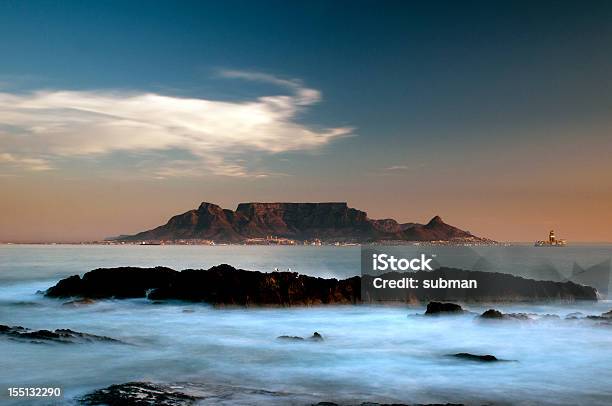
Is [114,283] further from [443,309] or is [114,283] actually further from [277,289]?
[443,309]

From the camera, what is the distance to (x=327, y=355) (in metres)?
21.5

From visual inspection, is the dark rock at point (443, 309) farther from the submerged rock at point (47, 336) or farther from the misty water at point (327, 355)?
the submerged rock at point (47, 336)

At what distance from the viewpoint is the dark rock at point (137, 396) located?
1353 cm

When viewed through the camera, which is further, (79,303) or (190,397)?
(79,303)

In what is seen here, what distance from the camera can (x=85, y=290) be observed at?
38.3m

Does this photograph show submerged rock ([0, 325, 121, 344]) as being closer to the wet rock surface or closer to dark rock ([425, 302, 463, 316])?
the wet rock surface

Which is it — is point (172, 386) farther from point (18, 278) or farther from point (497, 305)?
point (18, 278)

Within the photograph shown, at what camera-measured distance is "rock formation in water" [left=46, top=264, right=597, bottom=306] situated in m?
34.8

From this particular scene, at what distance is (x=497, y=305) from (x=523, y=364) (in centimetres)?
1749

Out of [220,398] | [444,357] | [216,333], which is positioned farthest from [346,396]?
[216,333]

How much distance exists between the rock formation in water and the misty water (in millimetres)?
1402

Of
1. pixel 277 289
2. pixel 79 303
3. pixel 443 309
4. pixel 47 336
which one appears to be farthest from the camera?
pixel 277 289

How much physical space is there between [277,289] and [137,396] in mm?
20861

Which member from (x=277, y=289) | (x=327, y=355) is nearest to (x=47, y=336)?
(x=327, y=355)
